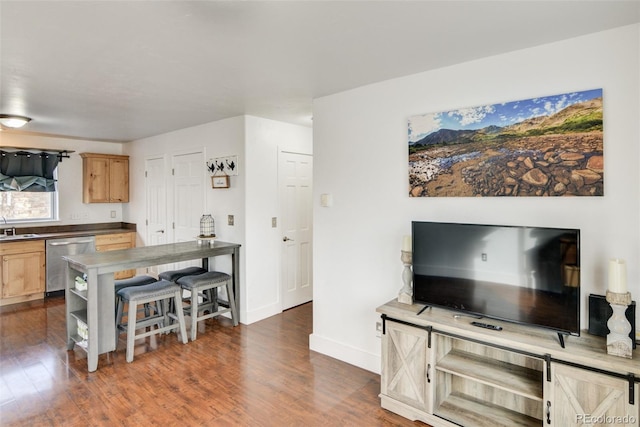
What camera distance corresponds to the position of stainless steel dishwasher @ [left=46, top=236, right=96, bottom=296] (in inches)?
201

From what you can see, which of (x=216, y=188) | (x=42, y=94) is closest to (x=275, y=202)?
(x=216, y=188)

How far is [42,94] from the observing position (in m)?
3.12

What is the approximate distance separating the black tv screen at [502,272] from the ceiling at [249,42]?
110 cm

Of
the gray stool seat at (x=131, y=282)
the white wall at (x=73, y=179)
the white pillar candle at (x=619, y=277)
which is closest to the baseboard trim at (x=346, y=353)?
the white pillar candle at (x=619, y=277)

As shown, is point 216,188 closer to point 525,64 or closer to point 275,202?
point 275,202

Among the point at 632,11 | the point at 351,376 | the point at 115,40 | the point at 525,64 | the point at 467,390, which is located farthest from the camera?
the point at 351,376

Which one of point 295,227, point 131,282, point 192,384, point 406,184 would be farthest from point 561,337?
point 131,282

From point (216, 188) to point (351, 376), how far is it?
8.62 feet

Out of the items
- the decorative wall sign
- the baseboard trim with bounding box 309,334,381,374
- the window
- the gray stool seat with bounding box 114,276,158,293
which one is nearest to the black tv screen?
the baseboard trim with bounding box 309,334,381,374

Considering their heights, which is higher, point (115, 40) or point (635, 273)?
point (115, 40)

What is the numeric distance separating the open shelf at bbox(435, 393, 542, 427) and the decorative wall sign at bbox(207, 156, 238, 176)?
304 centimetres

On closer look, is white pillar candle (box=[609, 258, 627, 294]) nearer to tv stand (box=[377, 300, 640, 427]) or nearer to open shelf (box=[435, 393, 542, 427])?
tv stand (box=[377, 300, 640, 427])

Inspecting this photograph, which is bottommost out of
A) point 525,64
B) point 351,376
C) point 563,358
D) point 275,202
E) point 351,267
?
point 351,376

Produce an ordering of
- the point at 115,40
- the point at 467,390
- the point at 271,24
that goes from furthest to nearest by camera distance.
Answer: the point at 467,390 < the point at 115,40 < the point at 271,24
